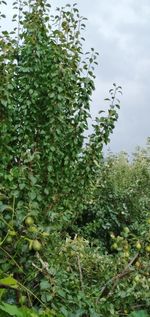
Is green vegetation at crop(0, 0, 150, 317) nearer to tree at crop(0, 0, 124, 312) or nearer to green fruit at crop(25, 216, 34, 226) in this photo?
tree at crop(0, 0, 124, 312)

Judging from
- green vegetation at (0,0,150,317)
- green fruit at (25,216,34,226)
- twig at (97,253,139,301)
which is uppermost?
green vegetation at (0,0,150,317)

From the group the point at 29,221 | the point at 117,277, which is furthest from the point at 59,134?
the point at 29,221

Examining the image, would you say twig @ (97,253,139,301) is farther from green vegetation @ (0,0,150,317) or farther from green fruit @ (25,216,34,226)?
green fruit @ (25,216,34,226)

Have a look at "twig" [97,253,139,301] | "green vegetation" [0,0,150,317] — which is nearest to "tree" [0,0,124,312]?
"green vegetation" [0,0,150,317]

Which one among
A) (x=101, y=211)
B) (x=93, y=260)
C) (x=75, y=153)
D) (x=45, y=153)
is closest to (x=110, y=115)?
(x=75, y=153)

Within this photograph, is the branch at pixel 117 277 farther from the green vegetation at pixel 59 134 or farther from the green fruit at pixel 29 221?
the green fruit at pixel 29 221

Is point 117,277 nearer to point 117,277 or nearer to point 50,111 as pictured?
point 117,277

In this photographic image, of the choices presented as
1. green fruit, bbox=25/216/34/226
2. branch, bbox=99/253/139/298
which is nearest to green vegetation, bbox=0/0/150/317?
branch, bbox=99/253/139/298

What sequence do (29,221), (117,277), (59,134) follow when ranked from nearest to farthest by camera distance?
(29,221) → (117,277) → (59,134)

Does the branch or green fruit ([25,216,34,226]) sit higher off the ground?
green fruit ([25,216,34,226])

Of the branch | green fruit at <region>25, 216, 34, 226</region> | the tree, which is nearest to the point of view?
green fruit at <region>25, 216, 34, 226</region>

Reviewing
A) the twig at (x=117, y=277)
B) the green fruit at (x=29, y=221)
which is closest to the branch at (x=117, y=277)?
the twig at (x=117, y=277)

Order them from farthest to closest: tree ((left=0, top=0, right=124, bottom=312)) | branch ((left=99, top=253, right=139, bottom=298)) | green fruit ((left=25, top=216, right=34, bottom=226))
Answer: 1. tree ((left=0, top=0, right=124, bottom=312))
2. branch ((left=99, top=253, right=139, bottom=298))
3. green fruit ((left=25, top=216, right=34, bottom=226))

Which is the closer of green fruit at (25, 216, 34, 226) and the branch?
green fruit at (25, 216, 34, 226)
